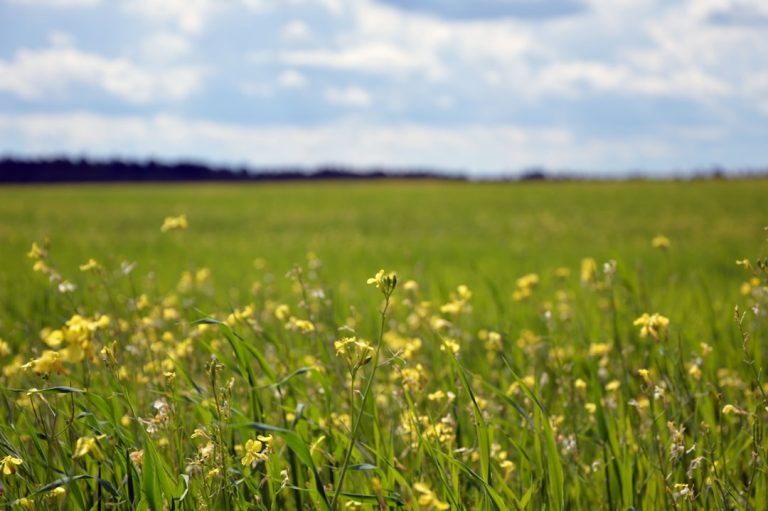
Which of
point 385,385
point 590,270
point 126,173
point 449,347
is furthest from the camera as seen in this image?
point 126,173

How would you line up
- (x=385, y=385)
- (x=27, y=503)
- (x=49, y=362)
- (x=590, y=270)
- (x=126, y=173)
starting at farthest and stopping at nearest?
(x=126, y=173) < (x=590, y=270) < (x=385, y=385) < (x=27, y=503) < (x=49, y=362)

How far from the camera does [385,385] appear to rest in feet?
13.7

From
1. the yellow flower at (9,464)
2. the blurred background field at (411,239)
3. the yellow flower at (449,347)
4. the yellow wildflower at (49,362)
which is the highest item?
the yellow wildflower at (49,362)

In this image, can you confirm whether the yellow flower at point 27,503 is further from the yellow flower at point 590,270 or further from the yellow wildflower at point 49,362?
the yellow flower at point 590,270

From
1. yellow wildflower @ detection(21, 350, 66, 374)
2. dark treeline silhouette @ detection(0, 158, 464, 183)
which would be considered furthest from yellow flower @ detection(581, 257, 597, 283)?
dark treeline silhouette @ detection(0, 158, 464, 183)

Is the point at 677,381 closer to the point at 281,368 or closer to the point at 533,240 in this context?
the point at 281,368

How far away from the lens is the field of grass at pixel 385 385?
1.96 metres

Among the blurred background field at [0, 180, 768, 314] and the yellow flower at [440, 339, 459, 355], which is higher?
the yellow flower at [440, 339, 459, 355]

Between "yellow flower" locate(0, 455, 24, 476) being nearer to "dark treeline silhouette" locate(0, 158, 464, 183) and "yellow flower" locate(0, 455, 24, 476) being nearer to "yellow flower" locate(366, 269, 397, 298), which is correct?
"yellow flower" locate(366, 269, 397, 298)

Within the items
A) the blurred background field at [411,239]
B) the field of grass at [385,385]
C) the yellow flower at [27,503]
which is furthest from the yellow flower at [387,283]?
the blurred background field at [411,239]

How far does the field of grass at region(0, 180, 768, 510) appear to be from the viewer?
1959 mm

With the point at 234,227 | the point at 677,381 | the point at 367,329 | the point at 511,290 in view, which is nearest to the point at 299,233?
the point at 234,227

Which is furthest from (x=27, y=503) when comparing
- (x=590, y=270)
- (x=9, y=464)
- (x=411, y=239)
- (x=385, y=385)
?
(x=411, y=239)

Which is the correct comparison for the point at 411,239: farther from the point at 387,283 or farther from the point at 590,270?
the point at 387,283
